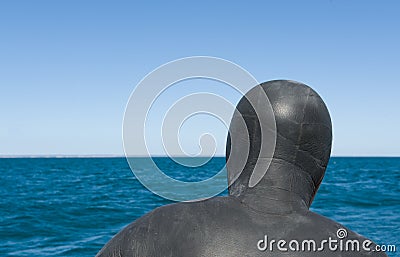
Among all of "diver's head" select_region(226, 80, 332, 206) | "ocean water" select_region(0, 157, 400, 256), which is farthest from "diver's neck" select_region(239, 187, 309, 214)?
"ocean water" select_region(0, 157, 400, 256)

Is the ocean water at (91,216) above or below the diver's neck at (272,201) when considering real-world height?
below

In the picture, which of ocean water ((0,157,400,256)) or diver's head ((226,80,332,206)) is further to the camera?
ocean water ((0,157,400,256))

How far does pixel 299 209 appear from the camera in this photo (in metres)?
2.28

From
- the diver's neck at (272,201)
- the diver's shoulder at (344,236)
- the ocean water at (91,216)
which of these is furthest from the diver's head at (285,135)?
the ocean water at (91,216)

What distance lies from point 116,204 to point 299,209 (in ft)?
87.7

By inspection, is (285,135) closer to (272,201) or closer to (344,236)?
(272,201)

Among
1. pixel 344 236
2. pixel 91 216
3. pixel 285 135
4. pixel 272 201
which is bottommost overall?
pixel 91 216

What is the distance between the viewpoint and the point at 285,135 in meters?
2.34

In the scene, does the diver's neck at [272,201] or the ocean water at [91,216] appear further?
the ocean water at [91,216]

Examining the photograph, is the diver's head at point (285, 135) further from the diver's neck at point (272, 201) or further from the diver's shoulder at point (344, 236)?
the diver's shoulder at point (344, 236)

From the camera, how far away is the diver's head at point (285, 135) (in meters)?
2.31

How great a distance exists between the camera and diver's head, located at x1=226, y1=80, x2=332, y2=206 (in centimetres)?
231

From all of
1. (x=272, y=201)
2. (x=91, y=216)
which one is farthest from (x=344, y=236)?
(x=91, y=216)

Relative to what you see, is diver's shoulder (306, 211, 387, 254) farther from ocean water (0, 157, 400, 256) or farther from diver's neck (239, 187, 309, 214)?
ocean water (0, 157, 400, 256)
